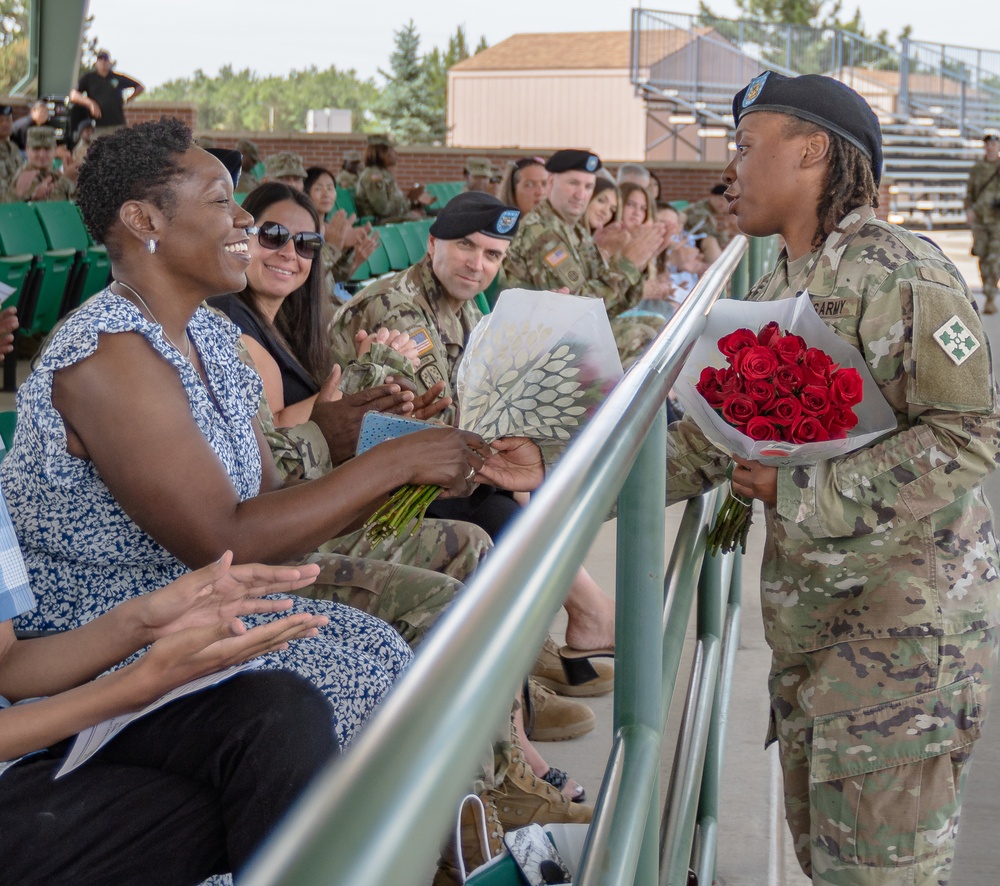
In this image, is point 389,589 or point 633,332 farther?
point 633,332

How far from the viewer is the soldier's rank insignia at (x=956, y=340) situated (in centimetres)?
185

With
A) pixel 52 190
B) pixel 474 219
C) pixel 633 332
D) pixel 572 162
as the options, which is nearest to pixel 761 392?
pixel 474 219

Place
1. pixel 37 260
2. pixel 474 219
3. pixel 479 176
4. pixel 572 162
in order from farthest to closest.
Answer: pixel 479 176, pixel 37 260, pixel 572 162, pixel 474 219

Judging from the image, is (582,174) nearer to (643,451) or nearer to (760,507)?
(760,507)

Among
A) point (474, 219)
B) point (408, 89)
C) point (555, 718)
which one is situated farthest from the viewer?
point (408, 89)

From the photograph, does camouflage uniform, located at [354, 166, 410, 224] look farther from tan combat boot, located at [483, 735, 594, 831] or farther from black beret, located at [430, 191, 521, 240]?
tan combat boot, located at [483, 735, 594, 831]

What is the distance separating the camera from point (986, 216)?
1483 centimetres

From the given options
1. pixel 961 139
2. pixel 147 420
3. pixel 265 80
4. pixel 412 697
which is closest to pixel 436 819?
pixel 412 697

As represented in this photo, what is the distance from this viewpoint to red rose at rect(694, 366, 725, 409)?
6.43 ft

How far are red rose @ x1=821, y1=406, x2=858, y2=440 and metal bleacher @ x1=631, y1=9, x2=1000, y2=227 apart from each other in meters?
22.7

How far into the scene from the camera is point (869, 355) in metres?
1.97

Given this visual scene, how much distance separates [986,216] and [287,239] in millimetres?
13462

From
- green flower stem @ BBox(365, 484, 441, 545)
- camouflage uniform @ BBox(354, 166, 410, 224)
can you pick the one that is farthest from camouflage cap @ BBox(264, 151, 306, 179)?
green flower stem @ BBox(365, 484, 441, 545)

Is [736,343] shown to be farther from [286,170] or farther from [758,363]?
[286,170]
